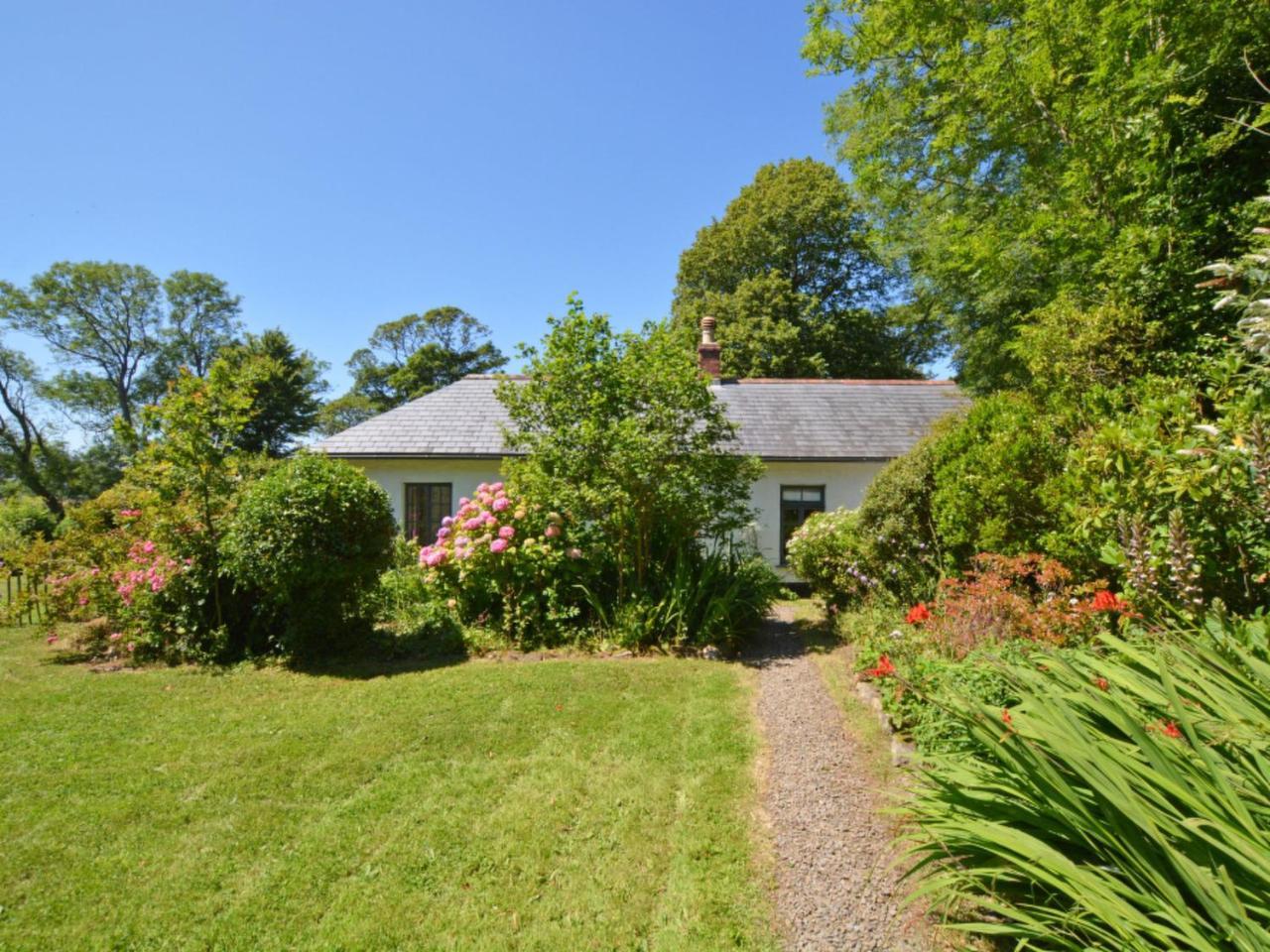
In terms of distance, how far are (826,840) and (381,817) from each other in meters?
2.71

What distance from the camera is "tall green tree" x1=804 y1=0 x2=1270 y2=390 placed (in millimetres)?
4723

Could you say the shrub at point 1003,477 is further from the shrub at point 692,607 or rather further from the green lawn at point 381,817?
the green lawn at point 381,817

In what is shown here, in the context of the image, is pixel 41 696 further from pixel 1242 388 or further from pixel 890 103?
pixel 890 103

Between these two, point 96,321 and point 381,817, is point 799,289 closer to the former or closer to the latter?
point 381,817

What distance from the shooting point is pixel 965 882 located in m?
2.50

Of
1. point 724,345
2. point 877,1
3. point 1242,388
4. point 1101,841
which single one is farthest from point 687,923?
point 724,345

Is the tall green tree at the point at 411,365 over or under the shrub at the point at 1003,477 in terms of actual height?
over

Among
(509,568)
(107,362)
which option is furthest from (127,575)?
(107,362)

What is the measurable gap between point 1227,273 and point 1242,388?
0.76 meters

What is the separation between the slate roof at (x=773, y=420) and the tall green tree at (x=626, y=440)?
473 cm

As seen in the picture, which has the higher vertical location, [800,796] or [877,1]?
[877,1]

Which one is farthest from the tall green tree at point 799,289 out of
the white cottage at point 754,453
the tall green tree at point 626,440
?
the tall green tree at point 626,440

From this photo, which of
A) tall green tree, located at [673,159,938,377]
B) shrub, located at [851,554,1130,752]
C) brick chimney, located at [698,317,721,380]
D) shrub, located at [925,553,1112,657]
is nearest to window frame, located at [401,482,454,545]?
brick chimney, located at [698,317,721,380]

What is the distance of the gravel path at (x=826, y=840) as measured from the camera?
9.14ft
